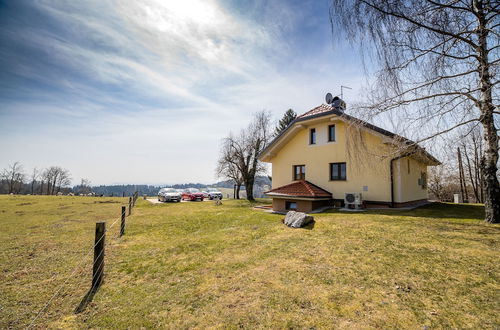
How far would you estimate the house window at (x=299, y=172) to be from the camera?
54.4 ft

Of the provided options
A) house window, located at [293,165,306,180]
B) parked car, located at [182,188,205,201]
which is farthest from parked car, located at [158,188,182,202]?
house window, located at [293,165,306,180]

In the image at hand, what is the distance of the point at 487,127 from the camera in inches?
274

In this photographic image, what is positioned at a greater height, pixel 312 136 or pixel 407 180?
pixel 312 136

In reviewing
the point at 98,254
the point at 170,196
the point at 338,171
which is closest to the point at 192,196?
the point at 170,196

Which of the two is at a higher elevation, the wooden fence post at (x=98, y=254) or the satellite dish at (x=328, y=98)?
the satellite dish at (x=328, y=98)

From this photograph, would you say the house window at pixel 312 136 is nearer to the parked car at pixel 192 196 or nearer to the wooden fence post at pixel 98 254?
the wooden fence post at pixel 98 254

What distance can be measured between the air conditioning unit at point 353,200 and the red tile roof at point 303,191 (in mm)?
1253

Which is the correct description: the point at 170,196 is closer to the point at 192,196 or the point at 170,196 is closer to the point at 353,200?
the point at 192,196

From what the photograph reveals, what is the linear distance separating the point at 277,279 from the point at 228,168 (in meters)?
24.4

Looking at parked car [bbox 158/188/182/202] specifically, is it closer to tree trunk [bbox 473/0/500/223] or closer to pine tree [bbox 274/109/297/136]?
pine tree [bbox 274/109/297/136]

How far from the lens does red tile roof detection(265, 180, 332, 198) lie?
13539 millimetres

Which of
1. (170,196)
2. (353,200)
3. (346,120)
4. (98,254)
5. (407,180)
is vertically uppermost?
(346,120)

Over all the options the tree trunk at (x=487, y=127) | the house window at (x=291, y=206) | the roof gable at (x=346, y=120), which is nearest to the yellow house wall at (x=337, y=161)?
the roof gable at (x=346, y=120)

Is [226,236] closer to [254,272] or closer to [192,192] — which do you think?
[254,272]
